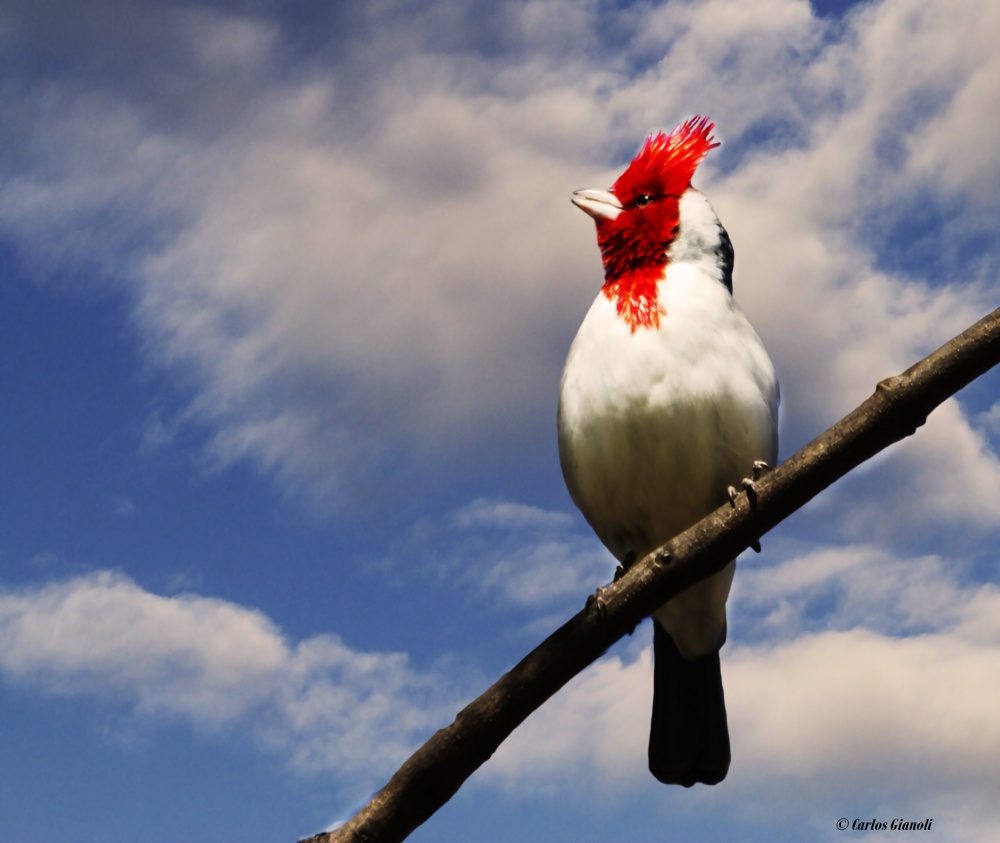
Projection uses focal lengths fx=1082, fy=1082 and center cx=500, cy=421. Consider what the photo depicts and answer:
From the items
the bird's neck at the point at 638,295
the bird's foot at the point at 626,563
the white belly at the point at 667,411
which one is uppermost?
the bird's neck at the point at 638,295

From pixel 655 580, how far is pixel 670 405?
0.81m

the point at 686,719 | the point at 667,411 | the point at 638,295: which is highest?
the point at 638,295

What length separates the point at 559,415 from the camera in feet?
15.9

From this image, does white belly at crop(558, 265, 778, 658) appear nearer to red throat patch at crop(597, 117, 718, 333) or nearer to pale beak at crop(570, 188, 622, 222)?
red throat patch at crop(597, 117, 718, 333)

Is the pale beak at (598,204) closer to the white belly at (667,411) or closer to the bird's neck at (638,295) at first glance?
the bird's neck at (638,295)

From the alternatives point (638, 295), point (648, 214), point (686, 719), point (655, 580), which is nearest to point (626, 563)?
point (686, 719)

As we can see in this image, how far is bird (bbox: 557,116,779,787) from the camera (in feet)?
14.6

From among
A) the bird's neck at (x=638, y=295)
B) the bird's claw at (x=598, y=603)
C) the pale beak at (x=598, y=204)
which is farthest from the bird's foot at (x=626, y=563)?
the pale beak at (x=598, y=204)

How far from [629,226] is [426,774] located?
8.58ft

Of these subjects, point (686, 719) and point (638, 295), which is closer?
point (638, 295)

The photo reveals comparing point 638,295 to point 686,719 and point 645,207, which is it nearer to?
point 645,207

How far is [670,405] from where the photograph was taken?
4.41m

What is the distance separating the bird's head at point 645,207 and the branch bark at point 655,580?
1.30m

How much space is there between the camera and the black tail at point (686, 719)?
16.7 feet
